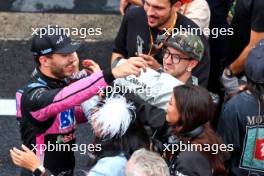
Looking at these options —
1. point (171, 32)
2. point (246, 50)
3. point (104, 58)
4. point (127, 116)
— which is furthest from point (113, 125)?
point (104, 58)

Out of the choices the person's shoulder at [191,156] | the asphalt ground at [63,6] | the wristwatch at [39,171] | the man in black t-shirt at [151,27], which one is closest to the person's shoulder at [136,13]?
the man in black t-shirt at [151,27]

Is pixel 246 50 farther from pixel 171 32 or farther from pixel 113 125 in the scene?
pixel 113 125

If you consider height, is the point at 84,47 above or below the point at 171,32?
below

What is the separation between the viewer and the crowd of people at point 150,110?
3141 mm

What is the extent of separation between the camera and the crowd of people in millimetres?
3141

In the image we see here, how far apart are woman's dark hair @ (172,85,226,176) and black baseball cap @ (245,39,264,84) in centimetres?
33

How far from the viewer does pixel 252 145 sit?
340 cm

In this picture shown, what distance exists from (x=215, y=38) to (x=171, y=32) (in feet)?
5.27

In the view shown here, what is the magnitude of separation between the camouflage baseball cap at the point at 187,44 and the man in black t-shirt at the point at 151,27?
1.14 feet

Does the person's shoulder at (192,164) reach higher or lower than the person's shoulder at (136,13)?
lower

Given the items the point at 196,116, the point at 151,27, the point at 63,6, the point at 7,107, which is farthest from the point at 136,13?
the point at 63,6

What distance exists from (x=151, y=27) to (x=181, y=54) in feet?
1.99

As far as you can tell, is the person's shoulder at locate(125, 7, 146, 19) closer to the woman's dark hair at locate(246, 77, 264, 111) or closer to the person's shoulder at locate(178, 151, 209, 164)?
the woman's dark hair at locate(246, 77, 264, 111)

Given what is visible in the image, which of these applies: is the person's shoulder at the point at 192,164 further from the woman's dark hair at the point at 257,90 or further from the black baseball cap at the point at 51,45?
the black baseball cap at the point at 51,45
